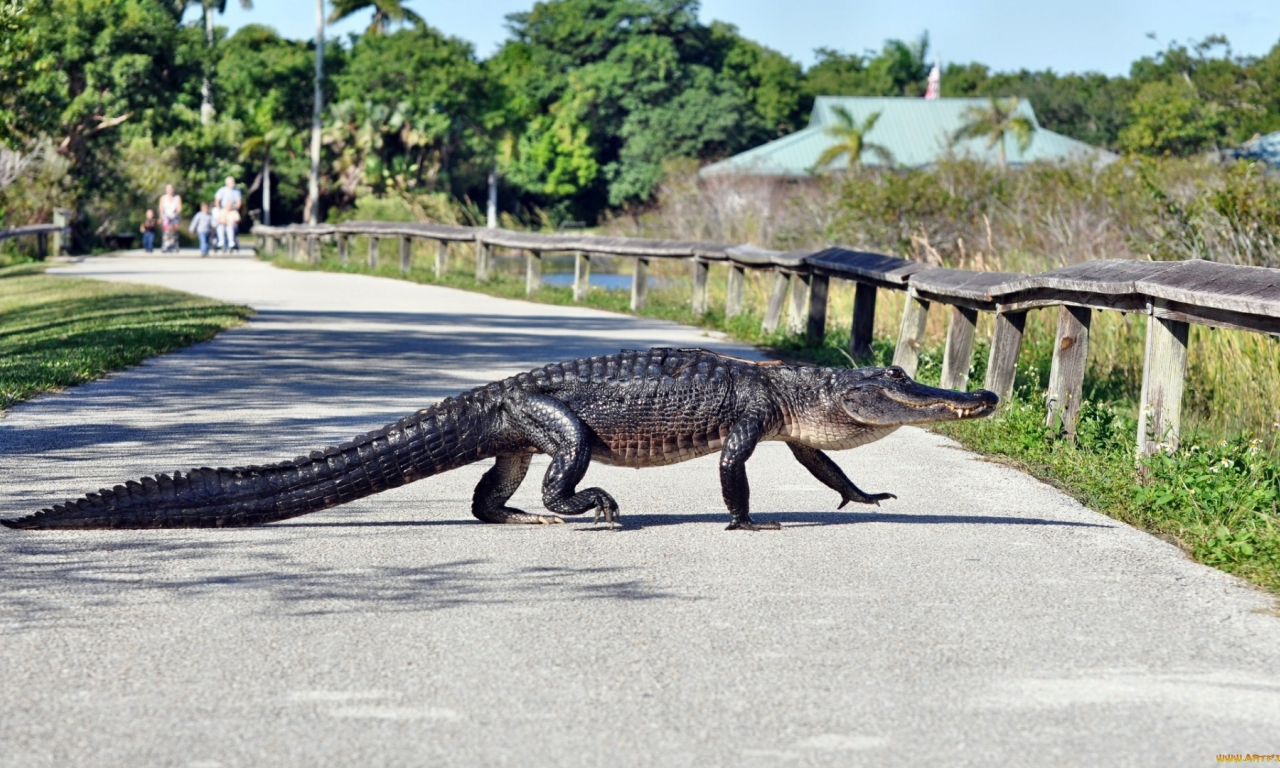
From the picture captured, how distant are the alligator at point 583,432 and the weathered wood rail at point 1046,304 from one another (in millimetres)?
1891

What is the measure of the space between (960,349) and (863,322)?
337cm

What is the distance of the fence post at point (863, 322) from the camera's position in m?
15.4

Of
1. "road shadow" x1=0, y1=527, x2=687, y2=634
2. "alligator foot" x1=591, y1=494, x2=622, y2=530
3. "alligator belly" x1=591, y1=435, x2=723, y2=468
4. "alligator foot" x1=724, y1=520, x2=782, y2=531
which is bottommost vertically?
"road shadow" x1=0, y1=527, x2=687, y2=634

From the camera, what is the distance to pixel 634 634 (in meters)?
5.45

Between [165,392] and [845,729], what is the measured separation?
8.88 metres

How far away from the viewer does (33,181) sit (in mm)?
38812

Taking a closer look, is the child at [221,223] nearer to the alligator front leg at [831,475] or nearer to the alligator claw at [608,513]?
the alligator front leg at [831,475]

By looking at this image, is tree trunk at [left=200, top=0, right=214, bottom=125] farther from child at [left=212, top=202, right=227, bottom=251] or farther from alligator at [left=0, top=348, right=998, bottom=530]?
alligator at [left=0, top=348, right=998, bottom=530]

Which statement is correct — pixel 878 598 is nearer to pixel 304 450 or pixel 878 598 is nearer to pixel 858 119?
pixel 304 450

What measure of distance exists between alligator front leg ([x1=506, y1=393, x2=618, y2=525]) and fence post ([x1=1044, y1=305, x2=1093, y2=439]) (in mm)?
3938

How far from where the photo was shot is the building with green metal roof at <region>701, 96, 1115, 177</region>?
2864 inches

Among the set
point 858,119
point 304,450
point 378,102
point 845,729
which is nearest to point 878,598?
point 845,729

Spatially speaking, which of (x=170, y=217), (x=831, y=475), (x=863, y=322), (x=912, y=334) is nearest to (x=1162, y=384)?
(x=831, y=475)

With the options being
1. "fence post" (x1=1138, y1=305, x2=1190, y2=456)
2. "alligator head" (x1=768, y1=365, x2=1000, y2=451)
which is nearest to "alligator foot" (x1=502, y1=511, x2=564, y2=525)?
"alligator head" (x1=768, y1=365, x2=1000, y2=451)
